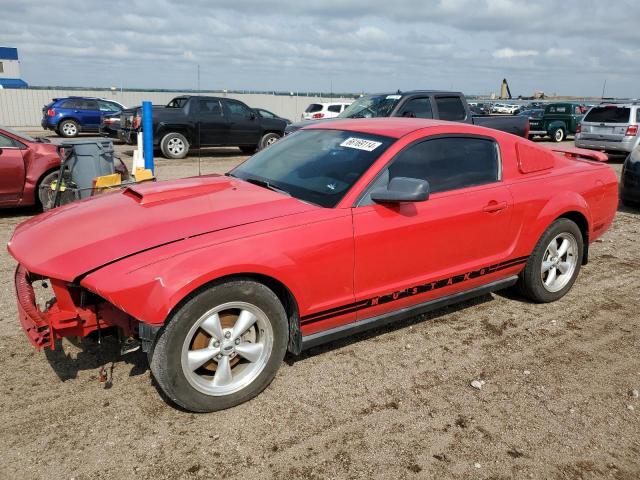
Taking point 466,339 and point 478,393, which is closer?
point 478,393

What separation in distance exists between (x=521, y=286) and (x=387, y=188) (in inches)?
75.1

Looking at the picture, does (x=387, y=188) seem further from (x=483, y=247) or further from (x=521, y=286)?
(x=521, y=286)

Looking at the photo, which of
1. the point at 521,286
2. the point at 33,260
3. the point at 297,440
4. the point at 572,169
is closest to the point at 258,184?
the point at 33,260

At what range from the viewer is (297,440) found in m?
2.77

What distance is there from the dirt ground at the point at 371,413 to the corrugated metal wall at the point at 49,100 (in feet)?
81.5

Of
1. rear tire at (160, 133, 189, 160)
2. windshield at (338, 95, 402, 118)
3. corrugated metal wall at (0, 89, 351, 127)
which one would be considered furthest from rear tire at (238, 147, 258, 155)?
corrugated metal wall at (0, 89, 351, 127)

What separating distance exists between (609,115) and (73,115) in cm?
1836

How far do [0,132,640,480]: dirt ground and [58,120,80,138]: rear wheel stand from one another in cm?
1765

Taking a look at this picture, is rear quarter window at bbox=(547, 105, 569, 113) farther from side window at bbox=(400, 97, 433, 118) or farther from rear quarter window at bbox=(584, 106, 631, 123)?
side window at bbox=(400, 97, 433, 118)

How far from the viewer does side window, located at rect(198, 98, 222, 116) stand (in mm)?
14617

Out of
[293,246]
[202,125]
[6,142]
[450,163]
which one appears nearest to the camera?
[293,246]

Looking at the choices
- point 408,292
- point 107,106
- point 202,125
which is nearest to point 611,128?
point 202,125

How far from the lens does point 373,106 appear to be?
10.9 metres

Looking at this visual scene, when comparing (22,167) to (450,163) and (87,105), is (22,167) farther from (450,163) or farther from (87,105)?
Result: (87,105)
